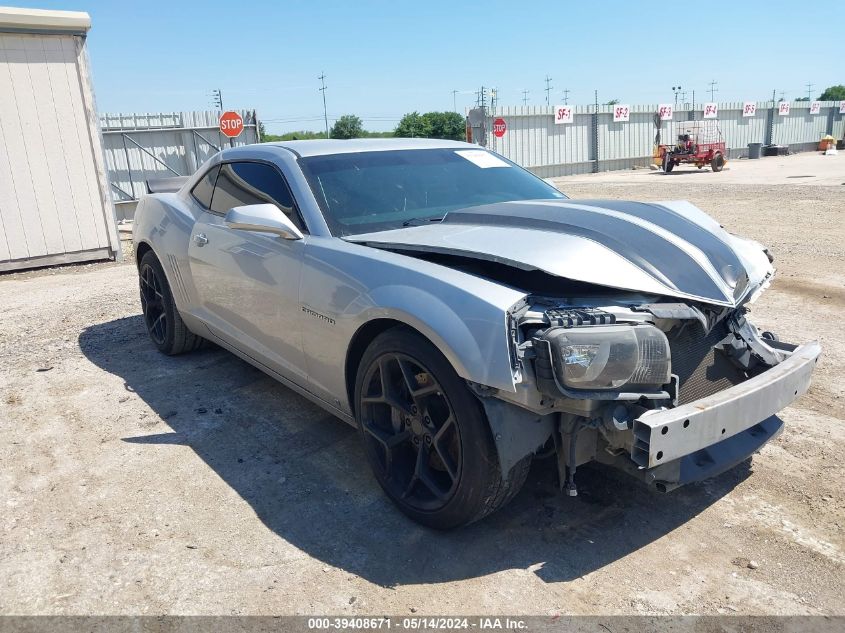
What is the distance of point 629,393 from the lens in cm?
236

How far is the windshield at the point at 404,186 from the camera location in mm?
3445

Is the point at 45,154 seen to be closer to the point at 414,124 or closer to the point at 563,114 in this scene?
the point at 563,114

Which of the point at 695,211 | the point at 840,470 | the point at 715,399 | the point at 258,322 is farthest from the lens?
the point at 258,322

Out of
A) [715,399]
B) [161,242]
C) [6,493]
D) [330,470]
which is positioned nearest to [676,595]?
[715,399]

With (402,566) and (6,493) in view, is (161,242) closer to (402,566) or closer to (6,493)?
(6,493)

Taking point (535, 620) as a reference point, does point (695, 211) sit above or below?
above

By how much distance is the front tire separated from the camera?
98.6 inches

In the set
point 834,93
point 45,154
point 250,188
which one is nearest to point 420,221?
point 250,188

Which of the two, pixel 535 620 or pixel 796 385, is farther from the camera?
pixel 796 385

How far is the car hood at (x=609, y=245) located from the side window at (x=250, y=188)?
1.98 feet

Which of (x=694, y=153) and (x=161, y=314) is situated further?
(x=694, y=153)

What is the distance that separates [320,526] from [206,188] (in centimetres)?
265

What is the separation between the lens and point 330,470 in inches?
135

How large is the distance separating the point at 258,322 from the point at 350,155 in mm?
1087
